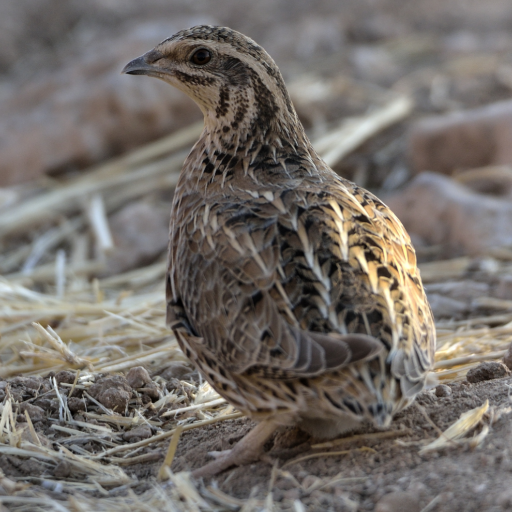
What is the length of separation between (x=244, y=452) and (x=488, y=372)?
1454 millimetres

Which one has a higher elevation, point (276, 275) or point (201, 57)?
point (201, 57)

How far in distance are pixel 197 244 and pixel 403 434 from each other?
127 cm

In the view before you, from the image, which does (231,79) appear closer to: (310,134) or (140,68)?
(140,68)

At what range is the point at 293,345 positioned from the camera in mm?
2994

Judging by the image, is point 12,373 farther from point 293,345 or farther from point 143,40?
point 143,40

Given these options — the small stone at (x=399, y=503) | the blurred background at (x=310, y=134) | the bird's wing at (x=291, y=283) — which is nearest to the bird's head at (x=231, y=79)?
the bird's wing at (x=291, y=283)

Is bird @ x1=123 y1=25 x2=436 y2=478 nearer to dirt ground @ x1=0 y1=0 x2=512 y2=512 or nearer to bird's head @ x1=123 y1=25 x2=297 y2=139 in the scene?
bird's head @ x1=123 y1=25 x2=297 y2=139

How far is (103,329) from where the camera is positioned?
17.4ft

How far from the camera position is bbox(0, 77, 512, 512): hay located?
331 centimetres

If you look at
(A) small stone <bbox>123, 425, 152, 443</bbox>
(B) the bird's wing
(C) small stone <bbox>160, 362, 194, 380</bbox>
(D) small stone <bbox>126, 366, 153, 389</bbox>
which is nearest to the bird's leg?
(B) the bird's wing

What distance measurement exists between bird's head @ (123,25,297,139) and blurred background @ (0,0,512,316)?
2614mm

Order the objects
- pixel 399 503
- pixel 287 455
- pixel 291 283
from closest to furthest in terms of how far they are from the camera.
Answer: pixel 399 503, pixel 291 283, pixel 287 455

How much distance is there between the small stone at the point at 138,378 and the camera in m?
4.33

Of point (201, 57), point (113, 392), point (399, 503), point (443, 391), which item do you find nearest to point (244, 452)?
point (399, 503)
